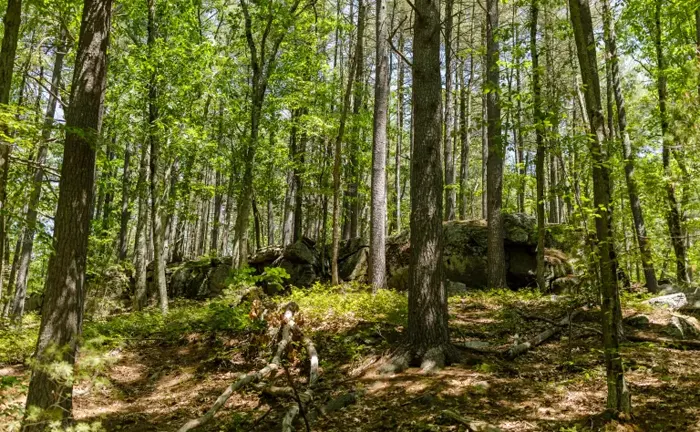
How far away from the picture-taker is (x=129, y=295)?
18625 mm

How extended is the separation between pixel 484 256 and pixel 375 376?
8427 mm

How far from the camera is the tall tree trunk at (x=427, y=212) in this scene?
6125 millimetres

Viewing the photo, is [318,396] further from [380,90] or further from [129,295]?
[129,295]

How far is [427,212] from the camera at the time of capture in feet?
20.5

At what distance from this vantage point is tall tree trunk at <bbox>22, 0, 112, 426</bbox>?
4953 mm

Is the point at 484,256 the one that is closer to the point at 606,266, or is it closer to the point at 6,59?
the point at 606,266

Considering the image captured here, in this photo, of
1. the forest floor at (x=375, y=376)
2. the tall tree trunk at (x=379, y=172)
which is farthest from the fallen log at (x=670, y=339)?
the tall tree trunk at (x=379, y=172)

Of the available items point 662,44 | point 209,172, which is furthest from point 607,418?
point 209,172

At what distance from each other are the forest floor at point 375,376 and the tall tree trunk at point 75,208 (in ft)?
1.49

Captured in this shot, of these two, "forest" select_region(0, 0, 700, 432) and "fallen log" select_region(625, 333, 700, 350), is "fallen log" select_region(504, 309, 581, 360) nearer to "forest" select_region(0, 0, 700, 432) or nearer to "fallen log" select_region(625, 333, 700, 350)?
"forest" select_region(0, 0, 700, 432)

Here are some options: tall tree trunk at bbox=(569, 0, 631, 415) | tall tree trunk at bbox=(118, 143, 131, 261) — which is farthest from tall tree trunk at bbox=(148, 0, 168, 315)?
tall tree trunk at bbox=(569, 0, 631, 415)

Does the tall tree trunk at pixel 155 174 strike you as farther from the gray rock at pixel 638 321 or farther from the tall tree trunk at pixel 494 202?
the gray rock at pixel 638 321

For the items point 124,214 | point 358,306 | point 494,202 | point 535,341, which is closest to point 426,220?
point 535,341

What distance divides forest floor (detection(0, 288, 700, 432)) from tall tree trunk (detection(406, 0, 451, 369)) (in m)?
0.45
